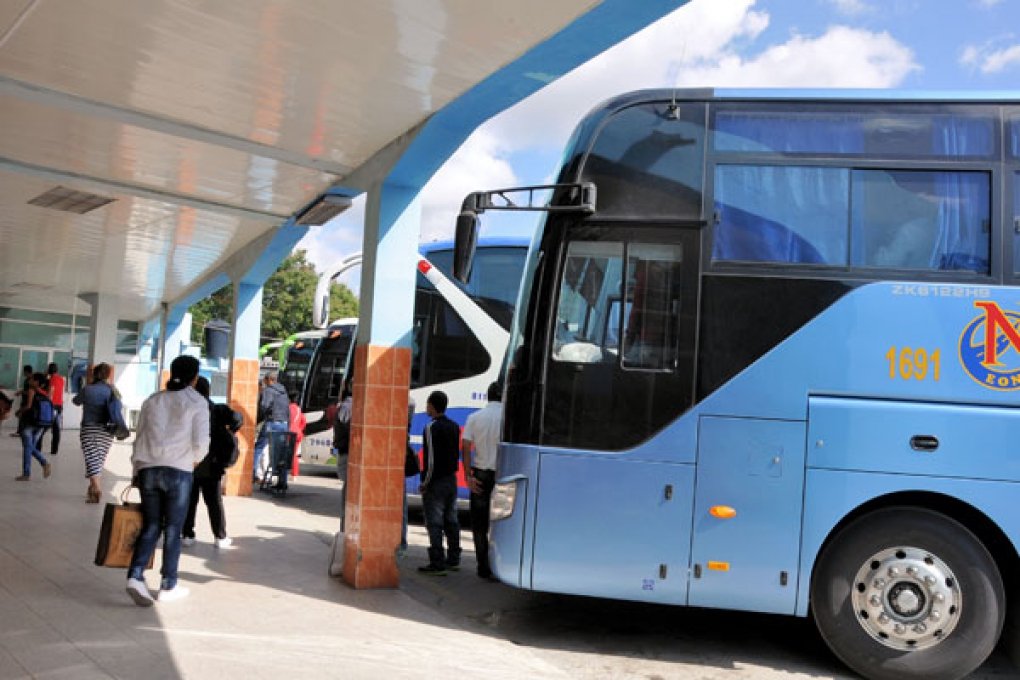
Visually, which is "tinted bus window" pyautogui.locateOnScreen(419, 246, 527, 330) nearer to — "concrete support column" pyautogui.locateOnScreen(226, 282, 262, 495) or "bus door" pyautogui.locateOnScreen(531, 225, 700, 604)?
"concrete support column" pyautogui.locateOnScreen(226, 282, 262, 495)

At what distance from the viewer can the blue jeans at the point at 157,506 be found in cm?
659

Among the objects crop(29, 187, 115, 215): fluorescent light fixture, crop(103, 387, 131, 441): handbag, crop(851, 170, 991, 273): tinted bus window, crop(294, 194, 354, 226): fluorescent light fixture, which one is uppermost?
crop(29, 187, 115, 215): fluorescent light fixture

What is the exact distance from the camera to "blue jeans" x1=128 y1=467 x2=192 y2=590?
6.59m

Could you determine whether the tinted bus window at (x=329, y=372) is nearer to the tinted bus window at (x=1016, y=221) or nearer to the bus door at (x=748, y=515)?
the bus door at (x=748, y=515)

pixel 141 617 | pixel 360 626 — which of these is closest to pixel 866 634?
pixel 360 626

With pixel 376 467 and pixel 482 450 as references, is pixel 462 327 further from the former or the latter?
pixel 376 467

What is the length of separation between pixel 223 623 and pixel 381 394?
8.23 feet

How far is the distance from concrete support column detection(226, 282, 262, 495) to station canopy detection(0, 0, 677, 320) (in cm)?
185

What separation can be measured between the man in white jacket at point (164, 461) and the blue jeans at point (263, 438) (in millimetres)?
7368

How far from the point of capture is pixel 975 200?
6.52m

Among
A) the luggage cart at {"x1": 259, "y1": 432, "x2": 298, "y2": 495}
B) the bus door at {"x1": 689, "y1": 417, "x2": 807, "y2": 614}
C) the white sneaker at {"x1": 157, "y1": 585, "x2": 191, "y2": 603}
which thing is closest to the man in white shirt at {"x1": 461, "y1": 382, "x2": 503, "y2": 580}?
the bus door at {"x1": 689, "y1": 417, "x2": 807, "y2": 614}

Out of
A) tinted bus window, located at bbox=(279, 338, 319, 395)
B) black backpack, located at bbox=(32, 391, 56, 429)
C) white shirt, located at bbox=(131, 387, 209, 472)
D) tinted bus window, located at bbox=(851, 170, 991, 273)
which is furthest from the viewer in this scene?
tinted bus window, located at bbox=(279, 338, 319, 395)

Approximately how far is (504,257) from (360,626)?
658cm

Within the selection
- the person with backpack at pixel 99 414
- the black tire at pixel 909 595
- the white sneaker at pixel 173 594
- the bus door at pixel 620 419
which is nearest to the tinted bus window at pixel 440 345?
the person with backpack at pixel 99 414
